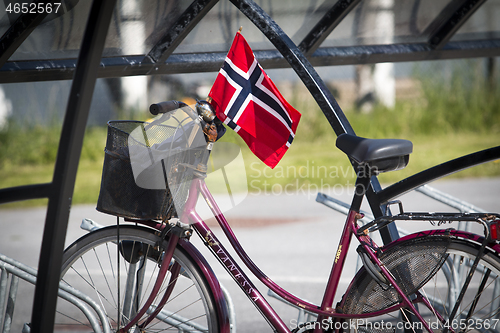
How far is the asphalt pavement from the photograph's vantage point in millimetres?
4082

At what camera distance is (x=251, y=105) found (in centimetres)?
224

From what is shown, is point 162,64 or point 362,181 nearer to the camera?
point 362,181

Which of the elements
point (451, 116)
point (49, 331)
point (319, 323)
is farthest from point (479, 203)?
point (49, 331)

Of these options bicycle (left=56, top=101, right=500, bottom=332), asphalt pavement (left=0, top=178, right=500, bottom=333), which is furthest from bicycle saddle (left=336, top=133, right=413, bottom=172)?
asphalt pavement (left=0, top=178, right=500, bottom=333)

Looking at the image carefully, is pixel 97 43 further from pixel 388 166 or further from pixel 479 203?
pixel 479 203

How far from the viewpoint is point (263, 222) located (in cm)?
662

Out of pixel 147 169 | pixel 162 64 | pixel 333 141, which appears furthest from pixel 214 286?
pixel 333 141

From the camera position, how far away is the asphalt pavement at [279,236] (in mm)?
4082

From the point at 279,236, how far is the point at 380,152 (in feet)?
13.7

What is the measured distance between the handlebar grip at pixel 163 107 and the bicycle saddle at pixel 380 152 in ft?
2.44

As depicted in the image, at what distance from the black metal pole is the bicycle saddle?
1.05m

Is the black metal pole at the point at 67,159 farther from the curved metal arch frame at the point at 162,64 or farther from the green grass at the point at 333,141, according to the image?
the green grass at the point at 333,141

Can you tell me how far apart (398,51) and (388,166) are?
1496mm

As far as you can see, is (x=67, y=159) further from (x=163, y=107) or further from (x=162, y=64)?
(x=162, y=64)
